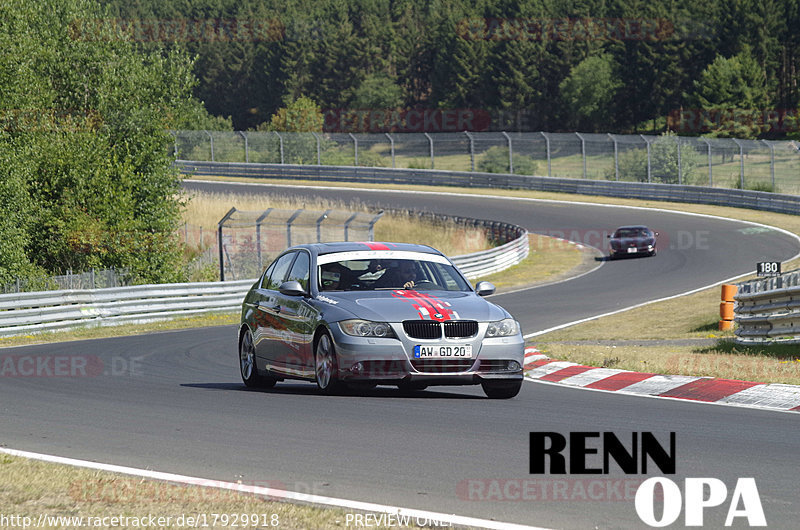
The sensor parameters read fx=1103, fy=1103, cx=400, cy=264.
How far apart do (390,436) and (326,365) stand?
242 cm

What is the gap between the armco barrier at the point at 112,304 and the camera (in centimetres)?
2353

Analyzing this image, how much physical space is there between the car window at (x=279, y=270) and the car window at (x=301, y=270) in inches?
5.9

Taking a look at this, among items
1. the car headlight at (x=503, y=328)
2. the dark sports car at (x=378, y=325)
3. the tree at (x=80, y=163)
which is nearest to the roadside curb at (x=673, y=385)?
the car headlight at (x=503, y=328)

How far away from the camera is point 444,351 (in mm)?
10156

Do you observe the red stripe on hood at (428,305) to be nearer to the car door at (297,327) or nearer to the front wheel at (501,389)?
the front wheel at (501,389)

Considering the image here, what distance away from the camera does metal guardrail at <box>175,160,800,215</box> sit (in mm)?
49750

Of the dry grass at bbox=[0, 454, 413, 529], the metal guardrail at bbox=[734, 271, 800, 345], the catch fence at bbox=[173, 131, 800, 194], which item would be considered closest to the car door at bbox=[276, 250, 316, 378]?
the dry grass at bbox=[0, 454, 413, 529]

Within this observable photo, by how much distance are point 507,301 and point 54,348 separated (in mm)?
13018

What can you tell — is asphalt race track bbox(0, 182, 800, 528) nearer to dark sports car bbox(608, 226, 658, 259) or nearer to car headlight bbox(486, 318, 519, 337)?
car headlight bbox(486, 318, 519, 337)

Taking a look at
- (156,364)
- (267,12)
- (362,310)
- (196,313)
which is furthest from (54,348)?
(267,12)

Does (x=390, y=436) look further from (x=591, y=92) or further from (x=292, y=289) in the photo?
(x=591, y=92)

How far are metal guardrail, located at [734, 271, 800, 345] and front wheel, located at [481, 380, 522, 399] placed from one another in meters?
6.90

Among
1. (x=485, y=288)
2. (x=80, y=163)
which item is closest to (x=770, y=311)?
(x=485, y=288)

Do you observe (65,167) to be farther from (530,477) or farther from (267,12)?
(267,12)
